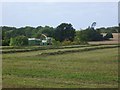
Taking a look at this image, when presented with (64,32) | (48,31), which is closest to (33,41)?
(64,32)

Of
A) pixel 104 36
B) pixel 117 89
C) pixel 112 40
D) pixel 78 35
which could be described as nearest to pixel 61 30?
pixel 78 35

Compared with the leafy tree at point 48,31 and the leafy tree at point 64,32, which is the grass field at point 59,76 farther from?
the leafy tree at point 48,31

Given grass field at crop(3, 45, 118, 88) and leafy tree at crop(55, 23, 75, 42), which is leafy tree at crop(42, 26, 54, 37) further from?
grass field at crop(3, 45, 118, 88)

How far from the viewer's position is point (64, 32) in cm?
7981

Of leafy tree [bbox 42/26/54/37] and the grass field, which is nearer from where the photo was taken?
the grass field

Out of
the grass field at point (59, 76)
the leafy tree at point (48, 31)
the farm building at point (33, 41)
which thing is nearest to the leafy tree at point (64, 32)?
the leafy tree at point (48, 31)

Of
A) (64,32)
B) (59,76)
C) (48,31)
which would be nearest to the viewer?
(59,76)

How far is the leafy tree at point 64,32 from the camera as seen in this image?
78.9 meters

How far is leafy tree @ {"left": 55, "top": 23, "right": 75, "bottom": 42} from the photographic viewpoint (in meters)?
78.9

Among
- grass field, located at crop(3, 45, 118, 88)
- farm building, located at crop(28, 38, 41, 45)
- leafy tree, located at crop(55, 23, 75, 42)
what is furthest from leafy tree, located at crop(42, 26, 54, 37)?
grass field, located at crop(3, 45, 118, 88)

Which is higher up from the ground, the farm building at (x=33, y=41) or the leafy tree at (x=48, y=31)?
the leafy tree at (x=48, y=31)

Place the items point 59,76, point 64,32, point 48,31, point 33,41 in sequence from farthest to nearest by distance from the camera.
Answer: point 48,31 → point 64,32 → point 33,41 → point 59,76

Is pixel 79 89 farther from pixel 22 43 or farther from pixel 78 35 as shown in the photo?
pixel 78 35

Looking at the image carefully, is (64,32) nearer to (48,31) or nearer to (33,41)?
(48,31)
